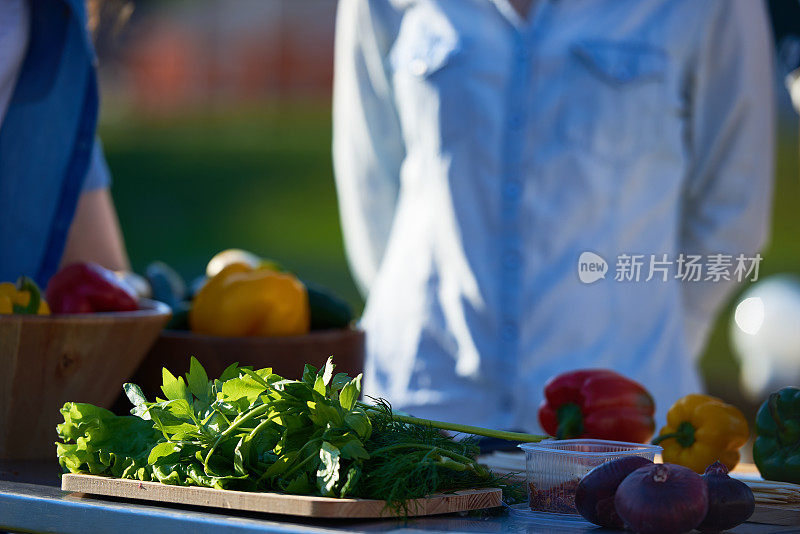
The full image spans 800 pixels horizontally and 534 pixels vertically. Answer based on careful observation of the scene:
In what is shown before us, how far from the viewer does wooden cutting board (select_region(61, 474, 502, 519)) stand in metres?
1.02

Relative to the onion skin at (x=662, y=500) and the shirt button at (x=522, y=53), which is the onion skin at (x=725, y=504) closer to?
the onion skin at (x=662, y=500)

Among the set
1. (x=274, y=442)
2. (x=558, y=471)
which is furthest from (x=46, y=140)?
(x=558, y=471)

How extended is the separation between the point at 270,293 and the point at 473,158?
0.89 meters

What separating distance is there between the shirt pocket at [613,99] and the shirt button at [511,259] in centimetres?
27

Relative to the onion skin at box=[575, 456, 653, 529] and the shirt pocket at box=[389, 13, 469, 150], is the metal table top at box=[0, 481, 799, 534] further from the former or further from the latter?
the shirt pocket at box=[389, 13, 469, 150]

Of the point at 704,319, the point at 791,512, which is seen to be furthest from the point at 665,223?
the point at 791,512

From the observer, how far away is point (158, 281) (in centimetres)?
198

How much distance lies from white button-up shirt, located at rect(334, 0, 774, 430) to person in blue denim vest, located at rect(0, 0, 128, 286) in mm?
816

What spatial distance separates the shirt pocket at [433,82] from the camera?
2365mm

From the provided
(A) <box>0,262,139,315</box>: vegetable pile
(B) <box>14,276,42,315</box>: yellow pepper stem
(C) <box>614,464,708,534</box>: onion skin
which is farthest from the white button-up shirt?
(C) <box>614,464,708,534</box>: onion skin

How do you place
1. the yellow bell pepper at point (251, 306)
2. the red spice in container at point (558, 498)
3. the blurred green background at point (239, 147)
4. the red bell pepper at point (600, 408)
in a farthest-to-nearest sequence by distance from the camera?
the blurred green background at point (239, 147)
the yellow bell pepper at point (251, 306)
the red bell pepper at point (600, 408)
the red spice in container at point (558, 498)

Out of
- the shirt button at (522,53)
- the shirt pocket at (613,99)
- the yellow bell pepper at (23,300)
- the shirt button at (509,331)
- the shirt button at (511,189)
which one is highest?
the shirt button at (522,53)

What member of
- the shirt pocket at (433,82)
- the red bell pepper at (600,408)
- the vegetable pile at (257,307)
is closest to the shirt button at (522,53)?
the shirt pocket at (433,82)

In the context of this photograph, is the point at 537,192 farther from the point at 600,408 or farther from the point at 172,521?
the point at 172,521
